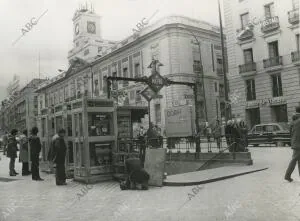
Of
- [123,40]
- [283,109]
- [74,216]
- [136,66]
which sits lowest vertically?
[74,216]

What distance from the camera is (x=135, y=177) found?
988cm

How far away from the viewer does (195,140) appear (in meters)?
14.8

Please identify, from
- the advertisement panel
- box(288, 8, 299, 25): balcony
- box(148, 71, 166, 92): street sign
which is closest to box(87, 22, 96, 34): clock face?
box(288, 8, 299, 25): balcony

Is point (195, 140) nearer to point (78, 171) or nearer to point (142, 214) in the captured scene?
point (78, 171)

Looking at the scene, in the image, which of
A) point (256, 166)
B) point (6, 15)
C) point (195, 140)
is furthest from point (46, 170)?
point (6, 15)

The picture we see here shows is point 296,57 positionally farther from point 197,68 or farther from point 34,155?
point 34,155

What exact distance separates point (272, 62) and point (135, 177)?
2376 centimetres

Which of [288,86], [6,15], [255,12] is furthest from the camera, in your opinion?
[255,12]

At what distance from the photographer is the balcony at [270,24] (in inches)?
1175

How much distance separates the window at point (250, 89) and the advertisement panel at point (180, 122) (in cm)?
1425

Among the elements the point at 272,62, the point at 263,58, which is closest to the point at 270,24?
the point at 263,58

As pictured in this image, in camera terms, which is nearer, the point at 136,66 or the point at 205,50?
the point at 205,50

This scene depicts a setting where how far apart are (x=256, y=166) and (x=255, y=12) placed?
22334 mm

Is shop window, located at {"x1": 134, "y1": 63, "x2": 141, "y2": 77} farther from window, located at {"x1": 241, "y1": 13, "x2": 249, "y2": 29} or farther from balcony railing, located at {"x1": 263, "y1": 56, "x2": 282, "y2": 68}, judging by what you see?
balcony railing, located at {"x1": 263, "y1": 56, "x2": 282, "y2": 68}
